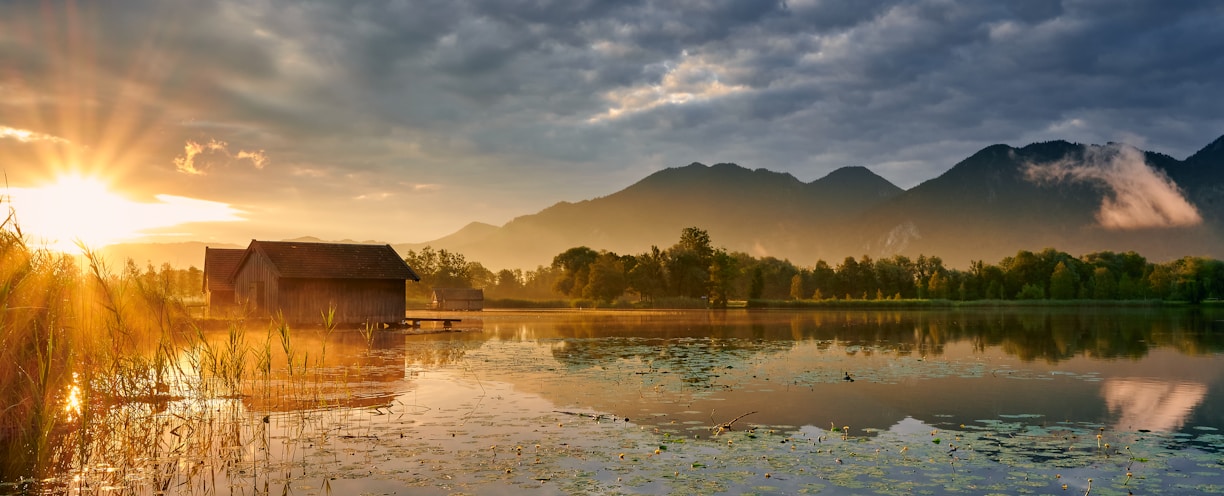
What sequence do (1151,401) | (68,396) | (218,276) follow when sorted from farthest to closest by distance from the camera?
(218,276)
(1151,401)
(68,396)

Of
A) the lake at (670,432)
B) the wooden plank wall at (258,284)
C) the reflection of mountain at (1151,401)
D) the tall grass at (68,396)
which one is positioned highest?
the wooden plank wall at (258,284)

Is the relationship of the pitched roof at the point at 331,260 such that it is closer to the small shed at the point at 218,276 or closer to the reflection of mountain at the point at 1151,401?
the small shed at the point at 218,276

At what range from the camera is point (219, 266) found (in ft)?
243

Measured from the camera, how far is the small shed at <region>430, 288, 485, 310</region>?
120 m

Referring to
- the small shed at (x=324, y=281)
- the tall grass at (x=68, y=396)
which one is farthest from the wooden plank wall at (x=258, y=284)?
the tall grass at (x=68, y=396)

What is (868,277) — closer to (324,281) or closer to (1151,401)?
(324,281)

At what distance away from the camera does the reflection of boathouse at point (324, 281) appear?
52344mm

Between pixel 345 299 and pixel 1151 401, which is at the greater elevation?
pixel 345 299

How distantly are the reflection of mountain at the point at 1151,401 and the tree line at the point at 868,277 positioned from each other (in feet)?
336

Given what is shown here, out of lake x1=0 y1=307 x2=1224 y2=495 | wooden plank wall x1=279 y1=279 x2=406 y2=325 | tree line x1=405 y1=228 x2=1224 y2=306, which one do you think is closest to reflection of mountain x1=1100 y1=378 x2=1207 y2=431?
lake x1=0 y1=307 x2=1224 y2=495

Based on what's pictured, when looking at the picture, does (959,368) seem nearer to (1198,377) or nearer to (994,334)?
(1198,377)

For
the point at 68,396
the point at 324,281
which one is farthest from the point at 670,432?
the point at 324,281

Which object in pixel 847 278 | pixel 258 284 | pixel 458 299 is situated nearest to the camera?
pixel 258 284

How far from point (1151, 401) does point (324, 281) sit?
4685 cm
